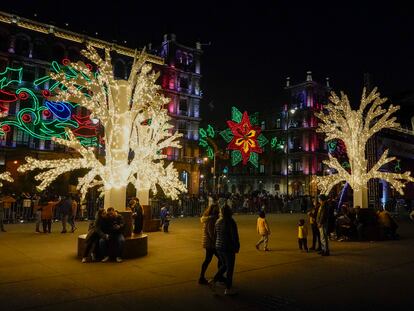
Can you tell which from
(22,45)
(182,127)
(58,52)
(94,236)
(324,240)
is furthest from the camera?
(182,127)

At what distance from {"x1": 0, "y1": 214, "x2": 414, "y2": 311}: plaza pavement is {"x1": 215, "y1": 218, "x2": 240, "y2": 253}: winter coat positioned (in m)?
0.78

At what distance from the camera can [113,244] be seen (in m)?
9.61

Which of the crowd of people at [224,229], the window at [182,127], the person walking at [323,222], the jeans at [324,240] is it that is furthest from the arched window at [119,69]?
the jeans at [324,240]

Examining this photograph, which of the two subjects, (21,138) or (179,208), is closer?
(179,208)

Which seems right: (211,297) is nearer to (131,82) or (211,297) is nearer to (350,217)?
(131,82)

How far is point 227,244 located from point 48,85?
39.9 m

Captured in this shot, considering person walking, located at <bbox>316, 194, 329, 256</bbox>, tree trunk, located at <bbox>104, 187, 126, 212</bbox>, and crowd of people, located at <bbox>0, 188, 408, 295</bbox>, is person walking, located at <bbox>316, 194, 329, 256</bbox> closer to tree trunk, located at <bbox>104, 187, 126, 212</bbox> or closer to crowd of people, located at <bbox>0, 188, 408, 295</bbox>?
crowd of people, located at <bbox>0, 188, 408, 295</bbox>

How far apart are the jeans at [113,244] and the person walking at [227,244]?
349 cm

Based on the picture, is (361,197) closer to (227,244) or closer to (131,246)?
(131,246)

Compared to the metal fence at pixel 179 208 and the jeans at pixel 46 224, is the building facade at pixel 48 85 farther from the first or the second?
the jeans at pixel 46 224

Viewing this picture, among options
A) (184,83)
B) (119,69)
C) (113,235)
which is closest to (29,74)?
(119,69)

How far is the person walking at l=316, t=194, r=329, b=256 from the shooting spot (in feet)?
35.6

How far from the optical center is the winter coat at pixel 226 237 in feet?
22.0

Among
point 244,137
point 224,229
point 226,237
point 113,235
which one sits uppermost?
point 244,137
